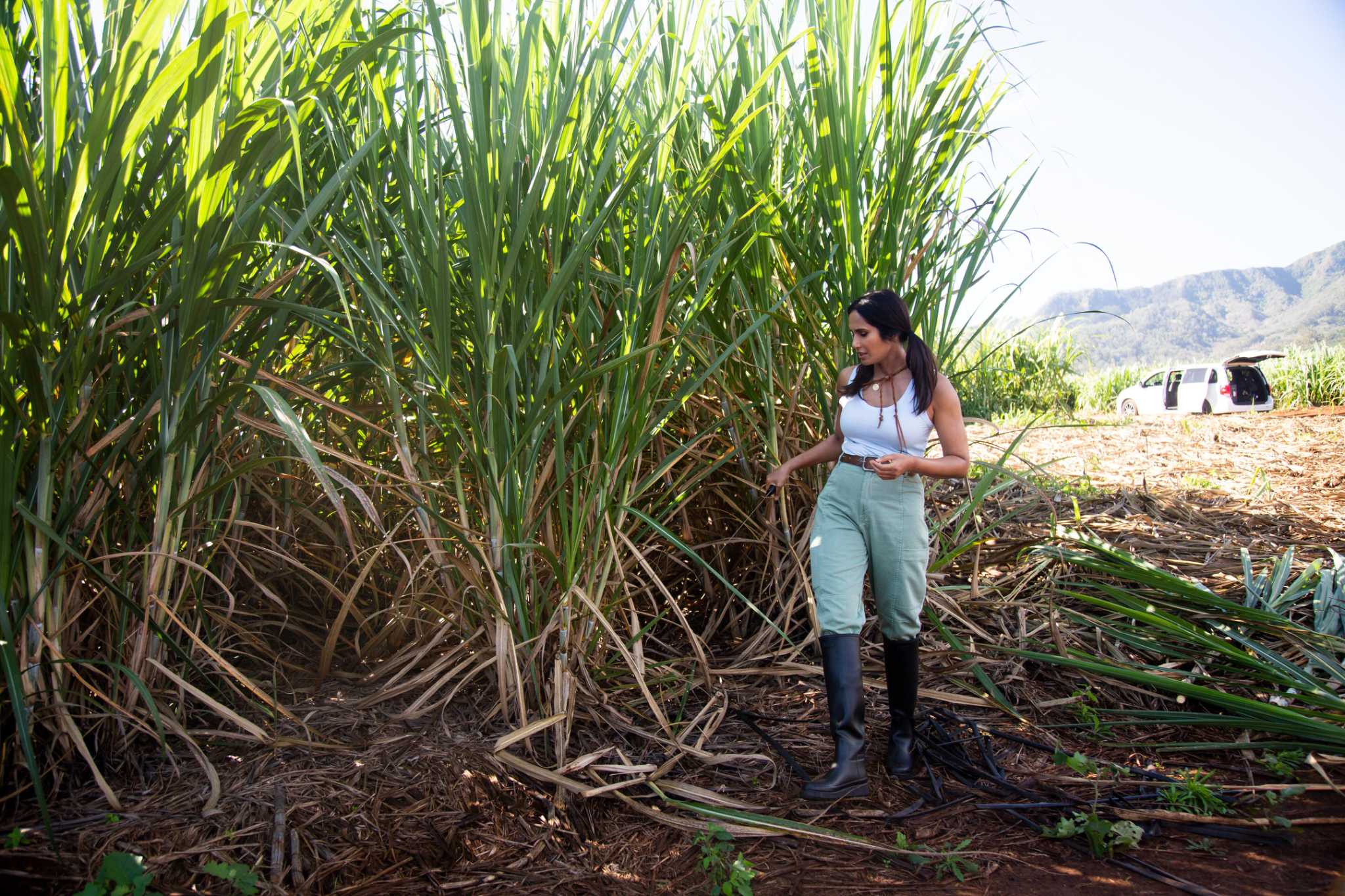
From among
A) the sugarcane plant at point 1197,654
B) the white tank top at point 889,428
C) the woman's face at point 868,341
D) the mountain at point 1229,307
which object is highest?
the mountain at point 1229,307

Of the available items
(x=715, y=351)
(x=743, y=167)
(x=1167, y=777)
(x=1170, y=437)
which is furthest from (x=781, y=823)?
(x=1170, y=437)

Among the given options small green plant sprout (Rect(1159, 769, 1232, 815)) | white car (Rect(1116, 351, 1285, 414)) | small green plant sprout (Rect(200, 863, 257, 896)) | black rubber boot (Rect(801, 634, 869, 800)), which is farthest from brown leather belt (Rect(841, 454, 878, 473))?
white car (Rect(1116, 351, 1285, 414))

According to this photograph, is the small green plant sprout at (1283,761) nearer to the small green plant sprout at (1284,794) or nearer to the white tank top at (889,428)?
the small green plant sprout at (1284,794)

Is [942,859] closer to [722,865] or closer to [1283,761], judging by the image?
[722,865]

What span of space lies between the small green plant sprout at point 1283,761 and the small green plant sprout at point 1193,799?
0.20 meters

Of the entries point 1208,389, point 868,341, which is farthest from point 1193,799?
point 1208,389

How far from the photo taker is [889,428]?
2.09 meters

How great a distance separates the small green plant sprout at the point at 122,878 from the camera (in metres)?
1.28

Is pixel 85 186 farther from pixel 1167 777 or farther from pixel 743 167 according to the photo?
pixel 1167 777

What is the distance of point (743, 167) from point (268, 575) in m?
1.60

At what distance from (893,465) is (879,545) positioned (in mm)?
226

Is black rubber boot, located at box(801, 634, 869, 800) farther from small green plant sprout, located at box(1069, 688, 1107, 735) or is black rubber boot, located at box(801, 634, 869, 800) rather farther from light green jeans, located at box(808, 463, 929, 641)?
small green plant sprout, located at box(1069, 688, 1107, 735)

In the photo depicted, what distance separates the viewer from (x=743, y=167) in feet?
7.30

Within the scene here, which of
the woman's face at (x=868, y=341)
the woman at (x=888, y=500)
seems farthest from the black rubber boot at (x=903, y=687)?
the woman's face at (x=868, y=341)
